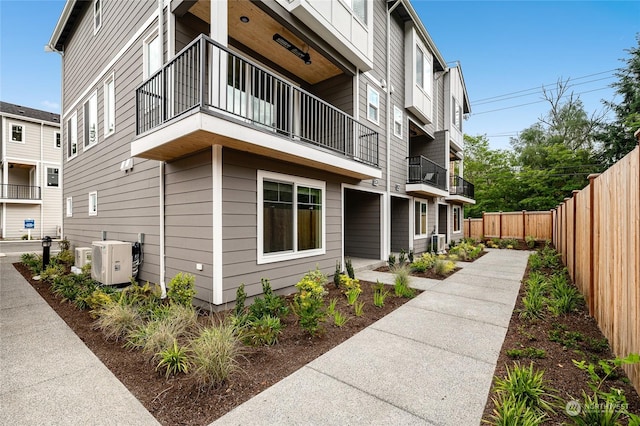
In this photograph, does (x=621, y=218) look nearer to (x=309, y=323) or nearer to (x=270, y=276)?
(x=309, y=323)

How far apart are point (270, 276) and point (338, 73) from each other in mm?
5734

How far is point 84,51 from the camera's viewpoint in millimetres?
8953

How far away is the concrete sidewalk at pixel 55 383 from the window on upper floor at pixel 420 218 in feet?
34.3

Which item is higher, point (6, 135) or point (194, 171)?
point (6, 135)

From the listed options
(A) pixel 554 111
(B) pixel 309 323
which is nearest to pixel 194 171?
(B) pixel 309 323

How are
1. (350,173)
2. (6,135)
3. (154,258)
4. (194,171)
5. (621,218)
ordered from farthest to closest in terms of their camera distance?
(6,135), (350,173), (154,258), (194,171), (621,218)

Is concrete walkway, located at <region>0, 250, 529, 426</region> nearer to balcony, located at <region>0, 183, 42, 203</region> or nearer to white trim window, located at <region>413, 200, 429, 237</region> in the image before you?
white trim window, located at <region>413, 200, 429, 237</region>

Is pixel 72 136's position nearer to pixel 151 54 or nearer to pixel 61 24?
pixel 61 24

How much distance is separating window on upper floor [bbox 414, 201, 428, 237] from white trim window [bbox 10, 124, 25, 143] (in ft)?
78.3

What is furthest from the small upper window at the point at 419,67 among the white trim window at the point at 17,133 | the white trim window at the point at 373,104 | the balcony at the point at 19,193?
the white trim window at the point at 17,133

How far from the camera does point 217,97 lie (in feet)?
14.7

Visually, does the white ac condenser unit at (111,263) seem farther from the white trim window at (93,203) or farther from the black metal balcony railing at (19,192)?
the black metal balcony railing at (19,192)

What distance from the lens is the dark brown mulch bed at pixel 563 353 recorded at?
→ 2.46 m

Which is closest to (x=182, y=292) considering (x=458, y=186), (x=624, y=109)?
(x=458, y=186)
